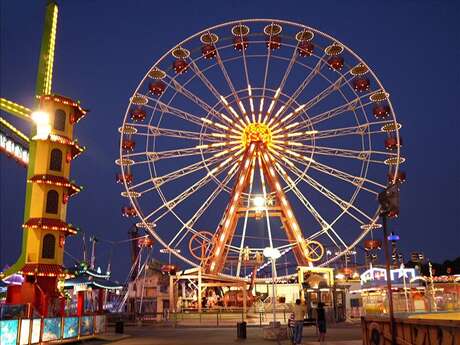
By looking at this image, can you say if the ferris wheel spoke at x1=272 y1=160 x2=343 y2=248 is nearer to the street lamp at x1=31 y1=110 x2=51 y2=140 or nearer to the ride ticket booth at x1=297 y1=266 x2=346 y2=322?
the ride ticket booth at x1=297 y1=266 x2=346 y2=322

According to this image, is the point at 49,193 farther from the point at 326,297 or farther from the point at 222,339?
the point at 326,297

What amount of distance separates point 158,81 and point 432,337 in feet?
95.2

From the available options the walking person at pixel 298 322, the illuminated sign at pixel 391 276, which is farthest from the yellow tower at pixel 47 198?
the illuminated sign at pixel 391 276

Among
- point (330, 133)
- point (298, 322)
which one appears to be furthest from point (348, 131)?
point (298, 322)

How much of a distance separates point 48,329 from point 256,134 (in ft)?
69.8

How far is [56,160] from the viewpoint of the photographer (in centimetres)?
→ 2673

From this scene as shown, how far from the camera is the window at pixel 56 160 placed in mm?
26547

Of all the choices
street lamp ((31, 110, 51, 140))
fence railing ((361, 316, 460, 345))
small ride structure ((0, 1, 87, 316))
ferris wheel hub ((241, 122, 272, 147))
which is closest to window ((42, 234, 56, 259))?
small ride structure ((0, 1, 87, 316))

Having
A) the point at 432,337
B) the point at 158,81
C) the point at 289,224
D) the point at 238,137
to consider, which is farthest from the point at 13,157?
the point at 432,337

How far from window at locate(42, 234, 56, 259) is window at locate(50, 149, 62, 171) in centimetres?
328

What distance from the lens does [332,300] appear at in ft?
100

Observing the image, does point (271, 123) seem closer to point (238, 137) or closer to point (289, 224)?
point (238, 137)

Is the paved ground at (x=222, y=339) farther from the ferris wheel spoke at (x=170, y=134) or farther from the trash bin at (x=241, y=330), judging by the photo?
the ferris wheel spoke at (x=170, y=134)

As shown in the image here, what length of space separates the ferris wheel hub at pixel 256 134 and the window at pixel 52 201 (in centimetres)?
1374
